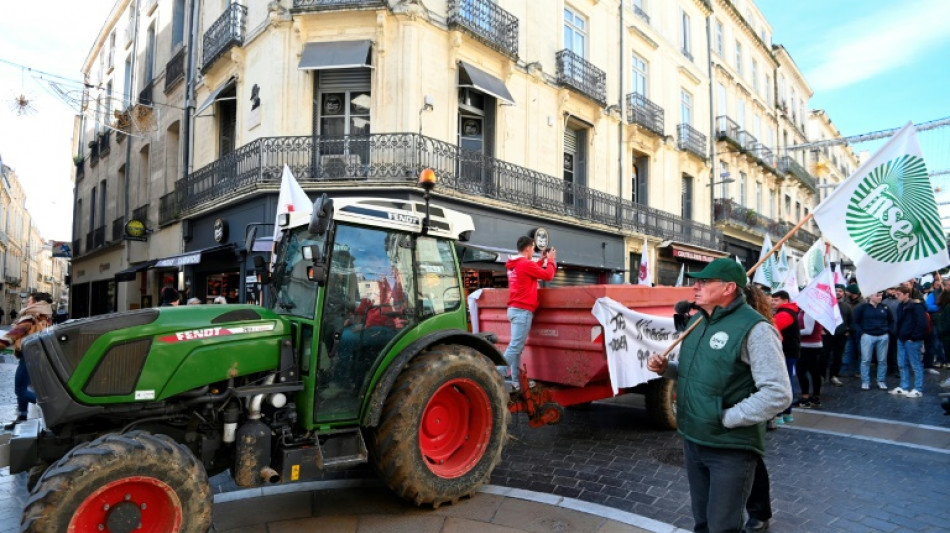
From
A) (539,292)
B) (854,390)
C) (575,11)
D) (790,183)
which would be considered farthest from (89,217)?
(790,183)

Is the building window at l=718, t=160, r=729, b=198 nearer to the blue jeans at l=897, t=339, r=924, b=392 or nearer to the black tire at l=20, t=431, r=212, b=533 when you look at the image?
the blue jeans at l=897, t=339, r=924, b=392

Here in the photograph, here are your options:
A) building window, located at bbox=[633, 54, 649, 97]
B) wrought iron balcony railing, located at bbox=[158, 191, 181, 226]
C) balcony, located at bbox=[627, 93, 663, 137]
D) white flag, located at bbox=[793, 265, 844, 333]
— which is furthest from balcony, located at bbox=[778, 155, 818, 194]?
wrought iron balcony railing, located at bbox=[158, 191, 181, 226]

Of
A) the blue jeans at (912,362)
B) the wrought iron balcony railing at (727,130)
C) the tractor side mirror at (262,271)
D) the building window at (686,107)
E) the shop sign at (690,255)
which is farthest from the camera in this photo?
the wrought iron balcony railing at (727,130)

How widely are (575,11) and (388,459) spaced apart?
1616cm

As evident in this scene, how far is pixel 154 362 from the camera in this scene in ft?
11.2

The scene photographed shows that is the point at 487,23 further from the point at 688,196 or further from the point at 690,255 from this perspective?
the point at 688,196

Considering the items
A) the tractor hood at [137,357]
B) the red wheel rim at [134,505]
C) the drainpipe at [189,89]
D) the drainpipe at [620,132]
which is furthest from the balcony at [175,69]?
the red wheel rim at [134,505]

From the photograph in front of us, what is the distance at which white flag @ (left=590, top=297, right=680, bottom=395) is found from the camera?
5379mm

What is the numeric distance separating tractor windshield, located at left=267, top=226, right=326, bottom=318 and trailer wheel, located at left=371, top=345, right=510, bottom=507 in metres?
0.95

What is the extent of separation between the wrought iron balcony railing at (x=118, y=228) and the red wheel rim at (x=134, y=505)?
2122 centimetres

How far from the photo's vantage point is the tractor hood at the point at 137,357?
321cm

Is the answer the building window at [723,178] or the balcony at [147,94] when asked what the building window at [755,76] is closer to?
the building window at [723,178]

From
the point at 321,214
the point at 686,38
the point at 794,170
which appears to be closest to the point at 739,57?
the point at 686,38

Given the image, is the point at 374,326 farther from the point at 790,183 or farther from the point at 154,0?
the point at 790,183
